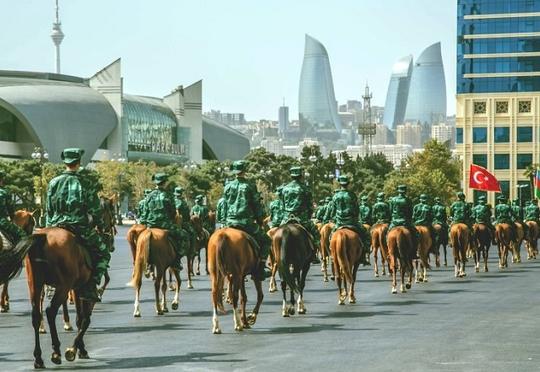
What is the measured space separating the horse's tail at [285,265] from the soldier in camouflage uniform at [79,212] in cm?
573

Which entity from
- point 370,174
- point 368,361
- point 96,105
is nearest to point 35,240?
point 368,361

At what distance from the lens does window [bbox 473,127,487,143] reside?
14062 centimetres

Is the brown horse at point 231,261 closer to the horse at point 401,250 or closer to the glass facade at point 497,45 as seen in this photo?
the horse at point 401,250

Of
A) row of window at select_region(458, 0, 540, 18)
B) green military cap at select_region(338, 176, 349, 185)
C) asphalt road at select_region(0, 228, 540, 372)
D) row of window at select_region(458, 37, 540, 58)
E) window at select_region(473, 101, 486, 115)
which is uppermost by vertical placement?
row of window at select_region(458, 0, 540, 18)

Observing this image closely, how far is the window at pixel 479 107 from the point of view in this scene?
142 m

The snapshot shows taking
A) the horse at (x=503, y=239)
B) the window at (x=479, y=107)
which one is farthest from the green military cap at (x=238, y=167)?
the window at (x=479, y=107)

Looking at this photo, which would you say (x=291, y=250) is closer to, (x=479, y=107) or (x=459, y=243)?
(x=459, y=243)

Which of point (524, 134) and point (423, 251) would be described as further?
point (524, 134)

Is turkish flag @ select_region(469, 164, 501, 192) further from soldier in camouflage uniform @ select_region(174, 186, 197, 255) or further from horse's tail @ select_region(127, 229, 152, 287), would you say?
horse's tail @ select_region(127, 229, 152, 287)

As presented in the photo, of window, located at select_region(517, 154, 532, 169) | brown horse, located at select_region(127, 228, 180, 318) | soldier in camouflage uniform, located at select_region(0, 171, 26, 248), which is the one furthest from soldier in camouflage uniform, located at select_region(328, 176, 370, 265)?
window, located at select_region(517, 154, 532, 169)

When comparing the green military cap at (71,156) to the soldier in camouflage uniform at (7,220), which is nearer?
the green military cap at (71,156)

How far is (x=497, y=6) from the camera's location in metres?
142

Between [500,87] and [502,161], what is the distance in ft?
28.9

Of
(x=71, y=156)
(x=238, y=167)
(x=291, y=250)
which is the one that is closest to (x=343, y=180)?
(x=291, y=250)
